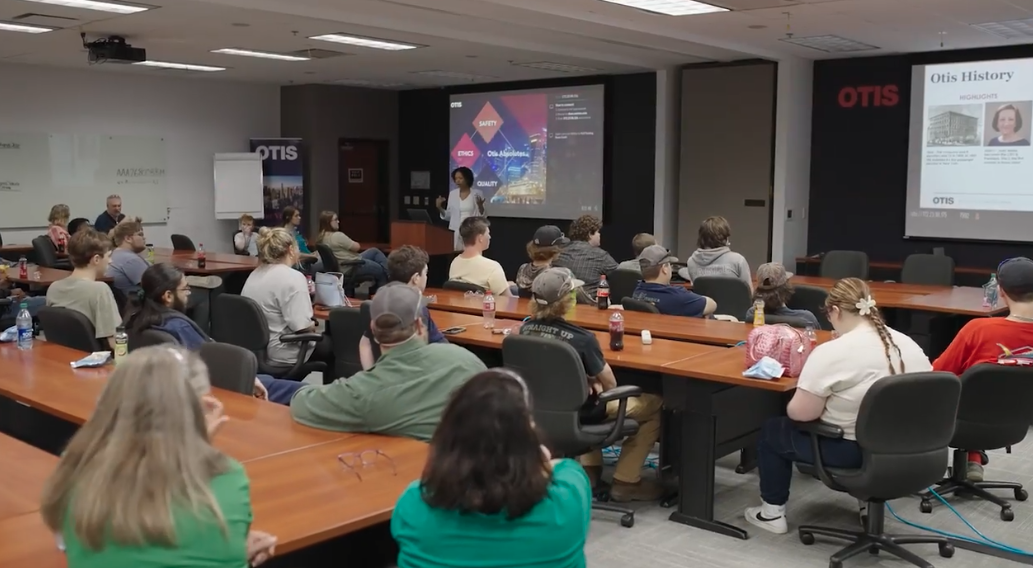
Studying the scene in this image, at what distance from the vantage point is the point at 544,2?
24.4 ft

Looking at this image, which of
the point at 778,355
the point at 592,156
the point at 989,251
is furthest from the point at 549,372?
the point at 592,156

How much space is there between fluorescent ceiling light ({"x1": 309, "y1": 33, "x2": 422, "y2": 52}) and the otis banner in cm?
413

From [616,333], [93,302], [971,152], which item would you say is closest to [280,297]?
[93,302]

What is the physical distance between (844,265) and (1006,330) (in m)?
4.66

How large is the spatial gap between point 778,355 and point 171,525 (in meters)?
2.84

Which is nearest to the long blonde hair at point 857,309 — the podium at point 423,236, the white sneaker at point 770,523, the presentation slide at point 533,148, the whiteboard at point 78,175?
the white sneaker at point 770,523

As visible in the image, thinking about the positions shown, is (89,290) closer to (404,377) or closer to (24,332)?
(24,332)

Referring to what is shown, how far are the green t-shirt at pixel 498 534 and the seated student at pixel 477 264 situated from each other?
4.61m

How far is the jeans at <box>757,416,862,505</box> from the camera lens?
3.65 meters

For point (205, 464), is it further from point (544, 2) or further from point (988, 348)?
point (544, 2)

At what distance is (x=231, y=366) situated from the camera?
375cm

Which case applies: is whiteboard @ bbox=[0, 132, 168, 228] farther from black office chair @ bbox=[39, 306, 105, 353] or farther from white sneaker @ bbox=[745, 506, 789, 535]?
white sneaker @ bbox=[745, 506, 789, 535]

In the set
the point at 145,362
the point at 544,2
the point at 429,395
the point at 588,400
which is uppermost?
the point at 544,2

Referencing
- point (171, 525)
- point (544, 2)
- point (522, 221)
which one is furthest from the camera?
point (522, 221)
